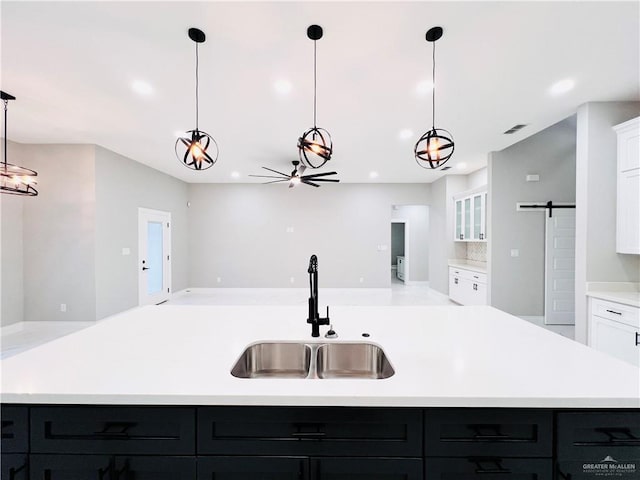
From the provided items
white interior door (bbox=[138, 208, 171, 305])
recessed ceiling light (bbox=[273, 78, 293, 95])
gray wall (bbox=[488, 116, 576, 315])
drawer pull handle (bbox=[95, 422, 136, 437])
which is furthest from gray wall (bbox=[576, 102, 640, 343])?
white interior door (bbox=[138, 208, 171, 305])

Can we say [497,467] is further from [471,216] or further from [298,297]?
[298,297]

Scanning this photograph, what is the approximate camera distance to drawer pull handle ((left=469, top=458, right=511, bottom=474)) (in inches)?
38.2

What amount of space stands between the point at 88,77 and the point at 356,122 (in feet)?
9.38

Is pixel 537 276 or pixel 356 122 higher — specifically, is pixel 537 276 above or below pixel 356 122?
below

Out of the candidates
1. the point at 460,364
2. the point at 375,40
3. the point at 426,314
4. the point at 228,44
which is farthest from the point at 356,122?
the point at 460,364

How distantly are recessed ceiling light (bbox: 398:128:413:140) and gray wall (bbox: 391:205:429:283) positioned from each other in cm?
482

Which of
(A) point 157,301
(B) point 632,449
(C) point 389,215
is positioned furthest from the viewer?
(C) point 389,215

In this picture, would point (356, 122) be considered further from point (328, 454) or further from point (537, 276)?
point (537, 276)

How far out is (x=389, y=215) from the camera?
7.56m

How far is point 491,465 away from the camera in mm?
972

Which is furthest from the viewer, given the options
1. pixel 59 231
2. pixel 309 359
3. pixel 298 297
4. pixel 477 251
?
pixel 298 297

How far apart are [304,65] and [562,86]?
8.62ft

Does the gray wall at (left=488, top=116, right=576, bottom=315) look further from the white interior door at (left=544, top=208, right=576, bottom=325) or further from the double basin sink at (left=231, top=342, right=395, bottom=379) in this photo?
the double basin sink at (left=231, top=342, right=395, bottom=379)

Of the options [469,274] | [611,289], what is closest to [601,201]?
[611,289]
